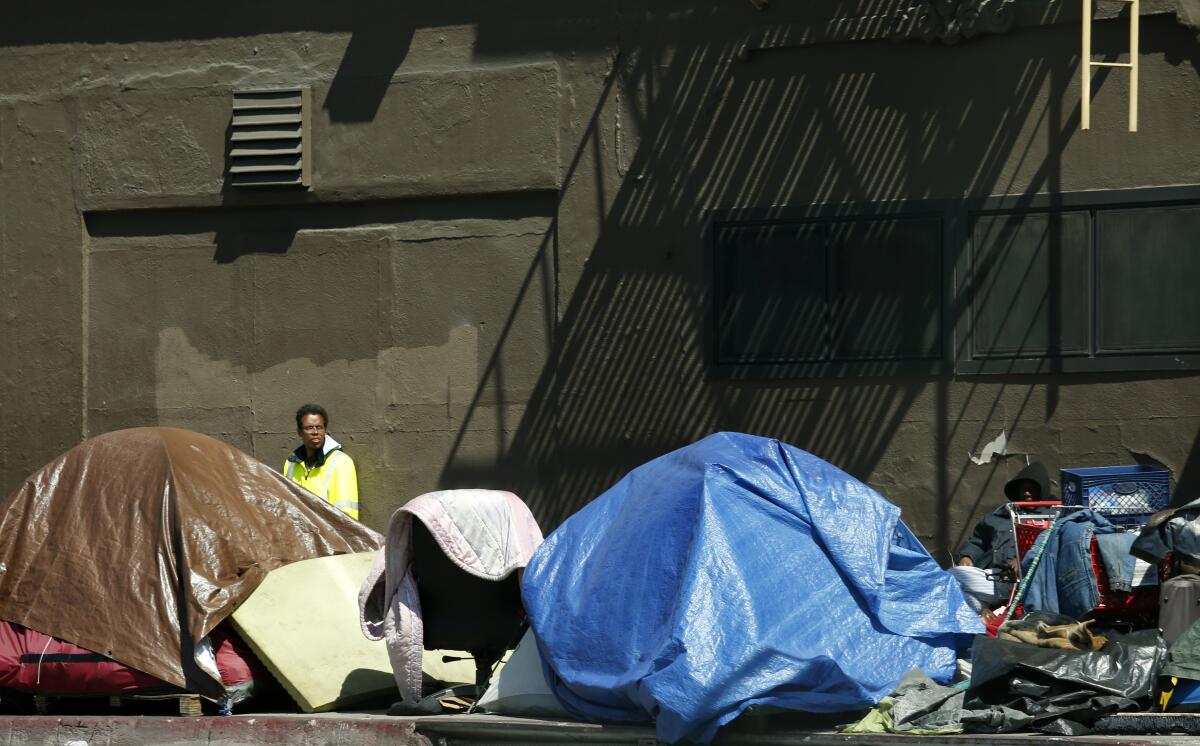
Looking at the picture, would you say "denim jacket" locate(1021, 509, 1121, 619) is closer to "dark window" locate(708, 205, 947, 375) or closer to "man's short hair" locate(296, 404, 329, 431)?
"dark window" locate(708, 205, 947, 375)

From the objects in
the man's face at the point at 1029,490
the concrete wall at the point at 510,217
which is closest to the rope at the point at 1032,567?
the man's face at the point at 1029,490

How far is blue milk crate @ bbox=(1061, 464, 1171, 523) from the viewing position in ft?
31.0

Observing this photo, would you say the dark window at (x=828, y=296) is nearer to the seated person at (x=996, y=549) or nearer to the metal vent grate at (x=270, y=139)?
the seated person at (x=996, y=549)

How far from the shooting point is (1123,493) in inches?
374

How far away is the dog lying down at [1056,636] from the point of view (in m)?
7.79

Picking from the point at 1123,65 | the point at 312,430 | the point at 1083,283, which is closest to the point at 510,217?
the point at 312,430

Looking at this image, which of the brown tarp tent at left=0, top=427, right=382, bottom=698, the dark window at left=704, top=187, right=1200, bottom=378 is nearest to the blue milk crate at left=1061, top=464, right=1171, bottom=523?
the dark window at left=704, top=187, right=1200, bottom=378

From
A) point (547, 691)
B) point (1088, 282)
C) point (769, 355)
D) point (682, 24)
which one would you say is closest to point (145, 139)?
point (682, 24)

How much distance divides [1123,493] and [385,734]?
14.8 ft

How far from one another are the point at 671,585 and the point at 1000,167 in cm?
424

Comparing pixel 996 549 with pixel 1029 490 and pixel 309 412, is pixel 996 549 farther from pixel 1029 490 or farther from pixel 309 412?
pixel 309 412

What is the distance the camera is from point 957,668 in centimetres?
823

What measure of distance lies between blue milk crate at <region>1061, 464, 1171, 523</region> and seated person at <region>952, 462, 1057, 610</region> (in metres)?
0.29

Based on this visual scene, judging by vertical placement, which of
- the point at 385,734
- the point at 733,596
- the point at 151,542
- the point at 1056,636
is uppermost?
the point at 151,542
